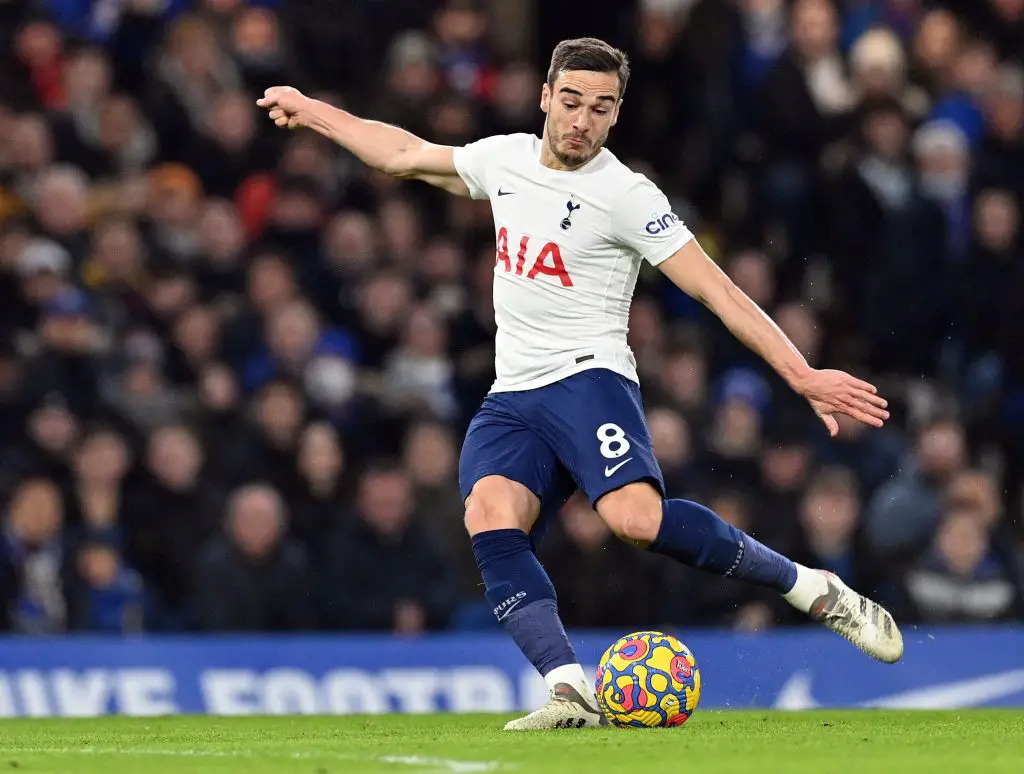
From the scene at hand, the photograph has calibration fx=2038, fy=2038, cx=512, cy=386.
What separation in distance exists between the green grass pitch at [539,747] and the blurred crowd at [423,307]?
2.77m

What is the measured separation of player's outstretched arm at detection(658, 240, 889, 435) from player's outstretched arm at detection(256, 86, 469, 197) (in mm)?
1015

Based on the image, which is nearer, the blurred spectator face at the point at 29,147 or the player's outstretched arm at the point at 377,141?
the player's outstretched arm at the point at 377,141

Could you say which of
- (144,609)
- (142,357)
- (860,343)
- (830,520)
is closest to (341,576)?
(144,609)

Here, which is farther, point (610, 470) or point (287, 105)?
point (287, 105)

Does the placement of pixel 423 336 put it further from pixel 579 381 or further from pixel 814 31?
pixel 579 381

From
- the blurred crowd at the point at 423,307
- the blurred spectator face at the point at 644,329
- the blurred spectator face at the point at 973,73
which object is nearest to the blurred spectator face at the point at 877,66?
the blurred crowd at the point at 423,307

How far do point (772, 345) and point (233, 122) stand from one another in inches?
269

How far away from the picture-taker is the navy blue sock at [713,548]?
7371mm

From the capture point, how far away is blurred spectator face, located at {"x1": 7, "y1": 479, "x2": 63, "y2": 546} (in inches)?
439

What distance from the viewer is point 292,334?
12367 millimetres

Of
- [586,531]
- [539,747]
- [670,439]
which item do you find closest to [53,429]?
[586,531]

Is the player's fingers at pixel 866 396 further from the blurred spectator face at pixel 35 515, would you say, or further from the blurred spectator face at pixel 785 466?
the blurred spectator face at pixel 35 515

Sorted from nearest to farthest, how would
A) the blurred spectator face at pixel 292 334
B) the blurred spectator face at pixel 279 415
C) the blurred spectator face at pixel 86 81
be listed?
the blurred spectator face at pixel 279 415, the blurred spectator face at pixel 292 334, the blurred spectator face at pixel 86 81

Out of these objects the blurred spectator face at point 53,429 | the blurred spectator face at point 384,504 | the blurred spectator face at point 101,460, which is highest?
the blurred spectator face at point 53,429
